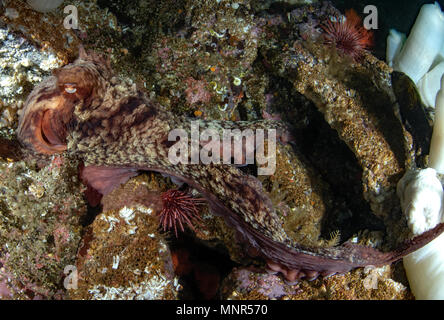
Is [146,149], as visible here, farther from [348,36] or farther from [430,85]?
[430,85]

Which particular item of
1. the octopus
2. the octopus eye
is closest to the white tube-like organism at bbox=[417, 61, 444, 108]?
the octopus

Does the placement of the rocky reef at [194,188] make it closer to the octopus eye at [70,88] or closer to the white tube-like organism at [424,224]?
the white tube-like organism at [424,224]

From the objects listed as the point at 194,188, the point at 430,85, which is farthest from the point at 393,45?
the point at 194,188

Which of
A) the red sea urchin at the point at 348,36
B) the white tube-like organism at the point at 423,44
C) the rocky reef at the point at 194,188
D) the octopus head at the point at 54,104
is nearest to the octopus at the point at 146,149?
the octopus head at the point at 54,104

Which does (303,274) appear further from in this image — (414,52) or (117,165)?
(414,52)

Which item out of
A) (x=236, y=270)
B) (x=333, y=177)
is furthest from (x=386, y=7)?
(x=236, y=270)
